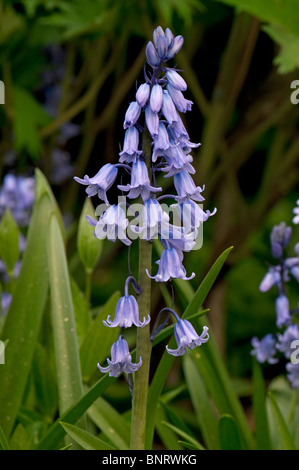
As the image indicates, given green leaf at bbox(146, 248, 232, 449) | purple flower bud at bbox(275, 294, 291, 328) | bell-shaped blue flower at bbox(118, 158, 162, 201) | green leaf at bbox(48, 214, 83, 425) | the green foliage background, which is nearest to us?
bell-shaped blue flower at bbox(118, 158, 162, 201)

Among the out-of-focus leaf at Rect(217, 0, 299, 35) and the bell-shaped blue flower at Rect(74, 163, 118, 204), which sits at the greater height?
the out-of-focus leaf at Rect(217, 0, 299, 35)

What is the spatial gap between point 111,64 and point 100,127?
28cm

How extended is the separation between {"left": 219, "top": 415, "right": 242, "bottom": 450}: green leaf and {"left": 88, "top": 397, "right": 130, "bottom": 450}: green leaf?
0.67ft

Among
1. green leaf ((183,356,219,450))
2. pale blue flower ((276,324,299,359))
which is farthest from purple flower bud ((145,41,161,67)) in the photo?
green leaf ((183,356,219,450))

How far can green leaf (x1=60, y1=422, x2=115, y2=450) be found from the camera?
41.2 inches

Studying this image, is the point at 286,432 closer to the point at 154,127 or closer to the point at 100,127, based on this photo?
the point at 154,127

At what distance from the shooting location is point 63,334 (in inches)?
50.8

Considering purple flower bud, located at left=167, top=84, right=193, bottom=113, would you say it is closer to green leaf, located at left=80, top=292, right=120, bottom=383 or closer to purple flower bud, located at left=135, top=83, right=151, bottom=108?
purple flower bud, located at left=135, top=83, right=151, bottom=108

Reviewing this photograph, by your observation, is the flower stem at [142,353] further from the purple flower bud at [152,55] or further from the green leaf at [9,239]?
the green leaf at [9,239]

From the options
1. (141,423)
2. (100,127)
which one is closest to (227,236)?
(100,127)

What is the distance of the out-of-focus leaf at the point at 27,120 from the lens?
218 cm

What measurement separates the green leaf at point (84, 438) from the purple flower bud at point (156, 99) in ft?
1.74

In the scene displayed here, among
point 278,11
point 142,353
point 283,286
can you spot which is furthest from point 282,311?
point 278,11

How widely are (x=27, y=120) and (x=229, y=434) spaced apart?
135 centimetres
